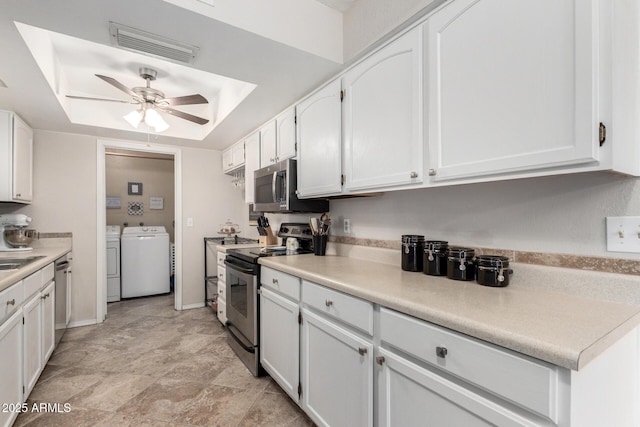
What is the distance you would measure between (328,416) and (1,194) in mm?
3182

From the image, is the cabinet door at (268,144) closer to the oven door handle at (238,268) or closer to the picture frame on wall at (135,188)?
the oven door handle at (238,268)

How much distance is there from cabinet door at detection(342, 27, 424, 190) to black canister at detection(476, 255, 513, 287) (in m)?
0.47

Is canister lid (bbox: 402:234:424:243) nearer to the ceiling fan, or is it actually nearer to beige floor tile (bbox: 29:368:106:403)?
the ceiling fan

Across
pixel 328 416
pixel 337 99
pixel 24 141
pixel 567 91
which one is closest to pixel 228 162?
pixel 24 141

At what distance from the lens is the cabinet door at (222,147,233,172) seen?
3888mm

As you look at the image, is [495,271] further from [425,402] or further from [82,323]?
[82,323]

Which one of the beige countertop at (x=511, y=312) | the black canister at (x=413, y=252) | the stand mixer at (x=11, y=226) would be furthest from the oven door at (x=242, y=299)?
the stand mixer at (x=11, y=226)

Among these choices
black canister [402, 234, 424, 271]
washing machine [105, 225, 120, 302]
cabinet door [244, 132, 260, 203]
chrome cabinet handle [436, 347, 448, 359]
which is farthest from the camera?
washing machine [105, 225, 120, 302]

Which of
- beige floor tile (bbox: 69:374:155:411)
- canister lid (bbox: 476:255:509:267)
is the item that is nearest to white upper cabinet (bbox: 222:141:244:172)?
beige floor tile (bbox: 69:374:155:411)

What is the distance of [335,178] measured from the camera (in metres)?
1.96

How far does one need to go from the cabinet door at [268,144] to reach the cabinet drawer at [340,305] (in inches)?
59.5

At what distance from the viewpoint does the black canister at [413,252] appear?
1607 millimetres

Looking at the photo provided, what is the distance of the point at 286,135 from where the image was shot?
8.45ft

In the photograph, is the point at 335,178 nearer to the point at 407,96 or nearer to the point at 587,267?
the point at 407,96
